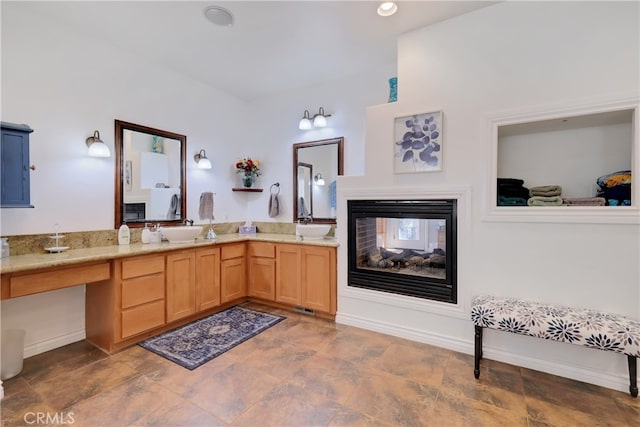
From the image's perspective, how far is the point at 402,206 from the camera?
2.77 meters

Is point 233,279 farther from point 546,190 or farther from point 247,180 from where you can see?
point 546,190

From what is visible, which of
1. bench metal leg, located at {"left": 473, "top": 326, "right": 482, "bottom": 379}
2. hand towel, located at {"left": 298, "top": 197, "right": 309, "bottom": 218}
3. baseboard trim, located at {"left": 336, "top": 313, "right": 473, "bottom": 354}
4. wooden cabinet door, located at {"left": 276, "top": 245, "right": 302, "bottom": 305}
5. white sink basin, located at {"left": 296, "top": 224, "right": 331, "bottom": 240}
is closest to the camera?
bench metal leg, located at {"left": 473, "top": 326, "right": 482, "bottom": 379}

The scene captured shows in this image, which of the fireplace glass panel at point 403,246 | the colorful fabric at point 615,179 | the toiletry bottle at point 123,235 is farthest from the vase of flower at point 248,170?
the colorful fabric at point 615,179

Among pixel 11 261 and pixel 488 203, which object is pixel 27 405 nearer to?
pixel 11 261

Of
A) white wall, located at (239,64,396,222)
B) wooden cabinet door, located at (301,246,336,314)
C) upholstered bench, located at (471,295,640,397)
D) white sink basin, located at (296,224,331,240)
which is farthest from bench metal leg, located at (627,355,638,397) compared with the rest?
white wall, located at (239,64,396,222)

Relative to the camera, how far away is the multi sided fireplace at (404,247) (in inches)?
102

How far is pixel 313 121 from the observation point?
3.78 m

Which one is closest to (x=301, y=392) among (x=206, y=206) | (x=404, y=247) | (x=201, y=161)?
(x=404, y=247)

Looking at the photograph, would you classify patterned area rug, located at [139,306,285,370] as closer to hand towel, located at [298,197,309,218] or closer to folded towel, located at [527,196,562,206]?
hand towel, located at [298,197,309,218]

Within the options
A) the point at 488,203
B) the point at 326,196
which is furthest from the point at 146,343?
the point at 488,203

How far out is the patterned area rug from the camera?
240 centimetres

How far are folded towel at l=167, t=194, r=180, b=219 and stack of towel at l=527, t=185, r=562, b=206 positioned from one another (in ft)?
11.9

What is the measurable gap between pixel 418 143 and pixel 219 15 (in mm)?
2062

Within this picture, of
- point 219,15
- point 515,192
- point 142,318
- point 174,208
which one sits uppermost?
point 219,15
